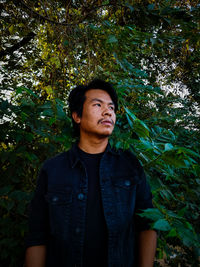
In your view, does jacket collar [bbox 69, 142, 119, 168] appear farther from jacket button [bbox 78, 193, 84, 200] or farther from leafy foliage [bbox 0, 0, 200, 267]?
jacket button [bbox 78, 193, 84, 200]

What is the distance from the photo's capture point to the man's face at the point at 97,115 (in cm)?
155

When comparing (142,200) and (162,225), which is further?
(142,200)

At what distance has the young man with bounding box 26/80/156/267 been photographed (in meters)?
1.30

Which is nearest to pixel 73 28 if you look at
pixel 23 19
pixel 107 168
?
pixel 23 19

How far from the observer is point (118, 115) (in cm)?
243

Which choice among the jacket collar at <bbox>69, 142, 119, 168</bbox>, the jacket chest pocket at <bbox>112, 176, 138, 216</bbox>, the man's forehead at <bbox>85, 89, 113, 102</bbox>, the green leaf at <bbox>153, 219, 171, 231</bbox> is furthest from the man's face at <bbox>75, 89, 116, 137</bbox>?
the green leaf at <bbox>153, 219, 171, 231</bbox>

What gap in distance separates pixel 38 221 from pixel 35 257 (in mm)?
262

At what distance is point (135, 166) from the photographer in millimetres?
1532

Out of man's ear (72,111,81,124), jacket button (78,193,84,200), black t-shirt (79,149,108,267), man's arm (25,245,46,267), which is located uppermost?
man's ear (72,111,81,124)

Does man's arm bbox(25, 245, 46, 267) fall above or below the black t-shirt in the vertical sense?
below

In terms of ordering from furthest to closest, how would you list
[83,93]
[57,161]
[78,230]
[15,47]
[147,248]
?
[15,47], [83,93], [57,161], [147,248], [78,230]

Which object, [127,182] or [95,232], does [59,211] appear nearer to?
[95,232]

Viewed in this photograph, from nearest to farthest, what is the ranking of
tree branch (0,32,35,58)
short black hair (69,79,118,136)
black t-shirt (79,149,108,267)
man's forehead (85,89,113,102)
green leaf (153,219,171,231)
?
green leaf (153,219,171,231), black t-shirt (79,149,108,267), man's forehead (85,89,113,102), short black hair (69,79,118,136), tree branch (0,32,35,58)

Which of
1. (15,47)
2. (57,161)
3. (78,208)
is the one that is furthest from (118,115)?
(15,47)
